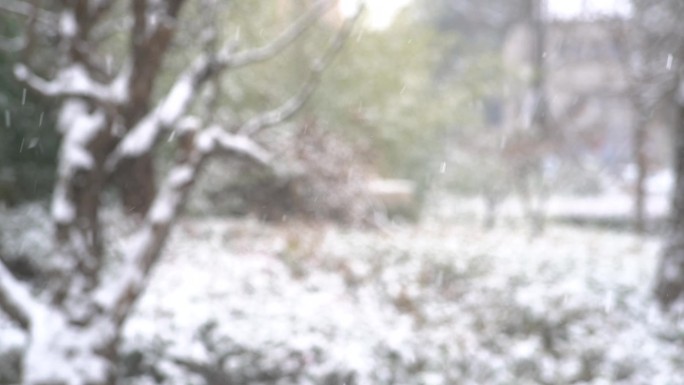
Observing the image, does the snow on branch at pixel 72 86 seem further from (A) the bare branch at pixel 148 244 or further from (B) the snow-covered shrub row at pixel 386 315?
(B) the snow-covered shrub row at pixel 386 315

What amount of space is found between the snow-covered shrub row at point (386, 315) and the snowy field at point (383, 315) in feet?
0.06

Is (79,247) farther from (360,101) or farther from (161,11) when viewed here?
(360,101)

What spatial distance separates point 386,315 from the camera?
7.53 meters

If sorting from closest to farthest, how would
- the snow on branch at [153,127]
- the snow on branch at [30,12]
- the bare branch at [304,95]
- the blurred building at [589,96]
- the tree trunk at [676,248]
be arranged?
the snow on branch at [153,127] < the bare branch at [304,95] < the snow on branch at [30,12] < the tree trunk at [676,248] < the blurred building at [589,96]

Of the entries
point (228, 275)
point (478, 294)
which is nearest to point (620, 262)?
point (478, 294)

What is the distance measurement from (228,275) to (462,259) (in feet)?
12.0

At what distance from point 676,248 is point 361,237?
469 cm

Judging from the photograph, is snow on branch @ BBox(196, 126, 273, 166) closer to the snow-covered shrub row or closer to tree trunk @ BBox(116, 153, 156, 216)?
tree trunk @ BBox(116, 153, 156, 216)

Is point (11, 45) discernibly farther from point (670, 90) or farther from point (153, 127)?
point (670, 90)

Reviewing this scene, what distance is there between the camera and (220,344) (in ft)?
20.0

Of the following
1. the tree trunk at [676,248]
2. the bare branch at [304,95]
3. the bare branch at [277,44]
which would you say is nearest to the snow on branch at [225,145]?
the bare branch at [304,95]

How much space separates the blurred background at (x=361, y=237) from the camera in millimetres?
6090

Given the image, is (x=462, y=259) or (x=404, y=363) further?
(x=462, y=259)

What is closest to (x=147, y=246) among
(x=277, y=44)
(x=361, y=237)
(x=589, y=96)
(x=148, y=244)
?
(x=148, y=244)
